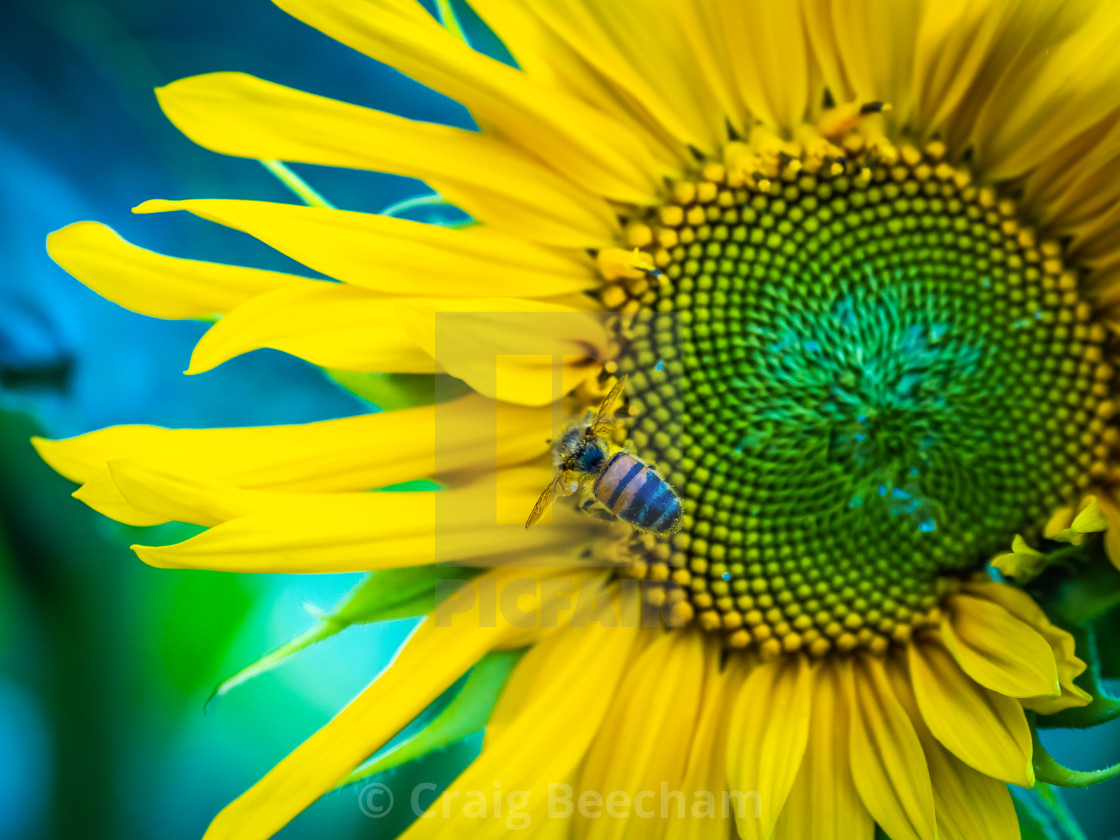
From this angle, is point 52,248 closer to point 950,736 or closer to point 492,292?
point 492,292

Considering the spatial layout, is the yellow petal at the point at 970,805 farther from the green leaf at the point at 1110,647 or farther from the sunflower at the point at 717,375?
the green leaf at the point at 1110,647

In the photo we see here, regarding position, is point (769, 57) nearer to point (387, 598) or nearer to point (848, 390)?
point (848, 390)

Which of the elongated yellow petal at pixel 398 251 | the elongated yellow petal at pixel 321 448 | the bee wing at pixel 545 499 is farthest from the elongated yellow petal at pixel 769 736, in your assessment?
the elongated yellow petal at pixel 398 251

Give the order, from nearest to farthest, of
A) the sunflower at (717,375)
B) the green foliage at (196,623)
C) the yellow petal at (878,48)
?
the sunflower at (717,375), the yellow petal at (878,48), the green foliage at (196,623)

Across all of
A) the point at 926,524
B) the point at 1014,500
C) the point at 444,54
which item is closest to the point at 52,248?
the point at 444,54

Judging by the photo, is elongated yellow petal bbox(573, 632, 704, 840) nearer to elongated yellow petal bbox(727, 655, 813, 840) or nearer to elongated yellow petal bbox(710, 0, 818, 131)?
elongated yellow petal bbox(727, 655, 813, 840)

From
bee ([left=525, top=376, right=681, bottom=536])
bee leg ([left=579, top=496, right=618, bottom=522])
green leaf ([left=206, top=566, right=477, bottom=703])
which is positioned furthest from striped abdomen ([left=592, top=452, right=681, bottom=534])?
green leaf ([left=206, top=566, right=477, bottom=703])
